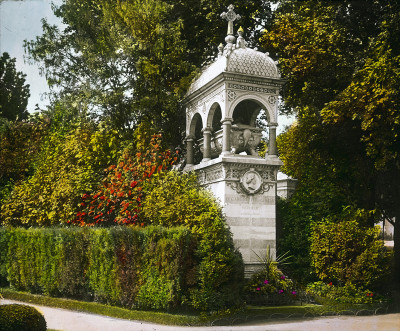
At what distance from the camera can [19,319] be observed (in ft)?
25.2

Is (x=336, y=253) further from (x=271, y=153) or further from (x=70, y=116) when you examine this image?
(x=70, y=116)

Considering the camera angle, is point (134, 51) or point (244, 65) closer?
point (244, 65)

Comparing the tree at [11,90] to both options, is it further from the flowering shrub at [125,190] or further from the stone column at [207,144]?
the stone column at [207,144]

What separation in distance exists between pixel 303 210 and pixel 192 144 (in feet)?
13.6

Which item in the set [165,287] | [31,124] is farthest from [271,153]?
[31,124]

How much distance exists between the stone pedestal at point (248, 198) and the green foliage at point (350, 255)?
149 cm

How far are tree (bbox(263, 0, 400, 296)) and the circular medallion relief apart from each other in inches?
119

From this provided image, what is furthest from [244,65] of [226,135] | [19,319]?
[19,319]

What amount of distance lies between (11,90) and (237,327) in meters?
18.2

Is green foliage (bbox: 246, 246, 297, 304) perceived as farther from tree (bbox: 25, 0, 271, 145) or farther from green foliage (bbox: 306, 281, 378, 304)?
tree (bbox: 25, 0, 271, 145)

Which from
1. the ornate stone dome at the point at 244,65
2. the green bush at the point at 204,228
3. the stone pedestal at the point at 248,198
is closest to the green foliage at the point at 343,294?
the stone pedestal at the point at 248,198

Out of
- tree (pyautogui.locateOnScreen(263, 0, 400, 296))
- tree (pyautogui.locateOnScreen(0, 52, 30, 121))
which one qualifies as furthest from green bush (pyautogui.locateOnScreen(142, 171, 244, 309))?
tree (pyautogui.locateOnScreen(0, 52, 30, 121))

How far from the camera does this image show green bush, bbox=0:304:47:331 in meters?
7.59

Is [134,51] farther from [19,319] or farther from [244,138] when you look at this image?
[19,319]
